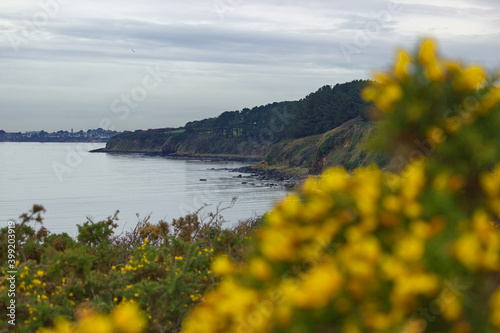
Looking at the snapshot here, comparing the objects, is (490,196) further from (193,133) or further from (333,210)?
(193,133)

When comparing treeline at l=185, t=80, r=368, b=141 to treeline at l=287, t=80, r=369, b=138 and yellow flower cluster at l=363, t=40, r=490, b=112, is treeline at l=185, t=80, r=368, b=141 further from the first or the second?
yellow flower cluster at l=363, t=40, r=490, b=112

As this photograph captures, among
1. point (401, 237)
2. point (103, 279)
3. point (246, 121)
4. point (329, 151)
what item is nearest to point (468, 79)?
point (401, 237)

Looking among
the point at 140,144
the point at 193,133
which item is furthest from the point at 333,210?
the point at 140,144

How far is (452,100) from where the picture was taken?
86.9 inches

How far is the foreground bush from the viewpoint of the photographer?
165cm

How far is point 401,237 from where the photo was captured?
1.76 metres

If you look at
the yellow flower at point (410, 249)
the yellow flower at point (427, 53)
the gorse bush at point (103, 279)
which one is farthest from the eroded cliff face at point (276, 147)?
the yellow flower at point (410, 249)

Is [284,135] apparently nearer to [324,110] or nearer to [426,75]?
[324,110]

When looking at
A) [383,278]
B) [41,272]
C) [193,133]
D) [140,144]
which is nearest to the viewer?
[383,278]

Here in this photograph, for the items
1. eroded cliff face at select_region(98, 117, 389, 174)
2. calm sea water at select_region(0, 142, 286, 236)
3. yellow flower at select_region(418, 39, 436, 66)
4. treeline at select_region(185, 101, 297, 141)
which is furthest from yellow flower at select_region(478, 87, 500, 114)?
treeline at select_region(185, 101, 297, 141)

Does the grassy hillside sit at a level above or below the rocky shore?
above

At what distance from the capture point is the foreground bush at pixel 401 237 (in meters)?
1.65

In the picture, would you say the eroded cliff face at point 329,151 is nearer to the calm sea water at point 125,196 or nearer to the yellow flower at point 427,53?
the calm sea water at point 125,196

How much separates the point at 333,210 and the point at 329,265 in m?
0.28
